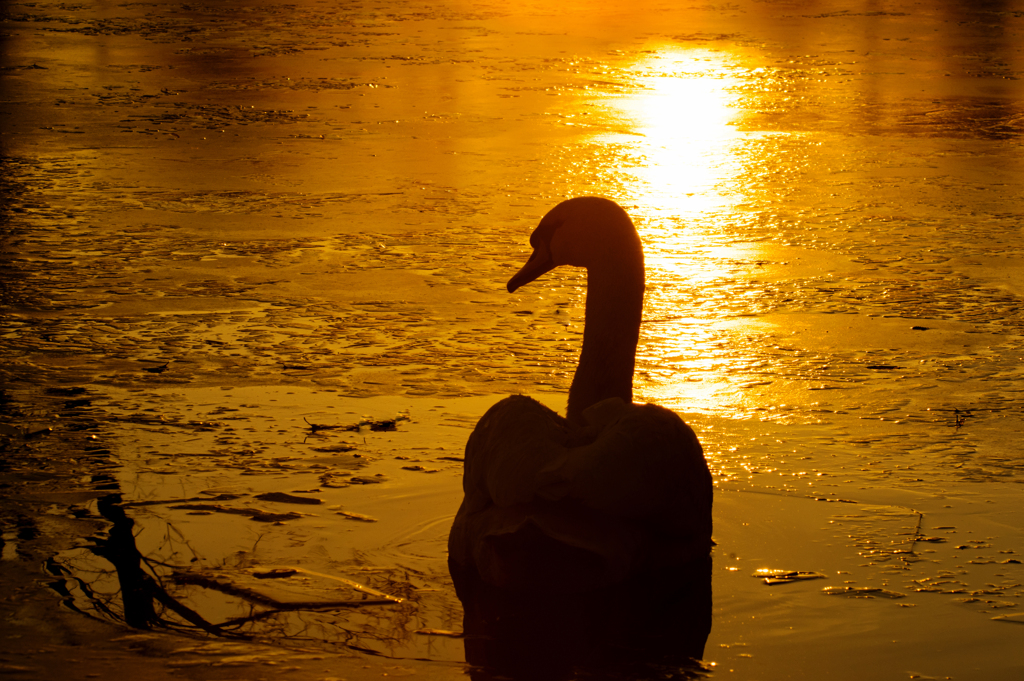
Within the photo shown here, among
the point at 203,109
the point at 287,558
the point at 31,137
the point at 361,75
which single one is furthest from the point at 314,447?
the point at 361,75

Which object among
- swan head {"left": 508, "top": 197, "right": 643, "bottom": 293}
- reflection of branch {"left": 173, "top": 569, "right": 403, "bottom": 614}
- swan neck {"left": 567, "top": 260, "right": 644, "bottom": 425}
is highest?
swan head {"left": 508, "top": 197, "right": 643, "bottom": 293}

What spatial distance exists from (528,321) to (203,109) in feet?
27.3

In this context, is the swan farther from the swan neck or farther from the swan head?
the swan head

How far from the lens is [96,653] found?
10.9ft

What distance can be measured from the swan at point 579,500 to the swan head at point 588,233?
821 mm

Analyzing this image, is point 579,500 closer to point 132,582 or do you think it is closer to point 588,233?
point 132,582

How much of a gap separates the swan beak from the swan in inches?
43.0

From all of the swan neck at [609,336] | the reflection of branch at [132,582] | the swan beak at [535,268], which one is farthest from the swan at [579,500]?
the swan beak at [535,268]

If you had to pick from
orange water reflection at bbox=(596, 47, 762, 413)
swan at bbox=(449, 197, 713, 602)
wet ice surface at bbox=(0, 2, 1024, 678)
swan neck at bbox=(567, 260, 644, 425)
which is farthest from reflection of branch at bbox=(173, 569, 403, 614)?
orange water reflection at bbox=(596, 47, 762, 413)

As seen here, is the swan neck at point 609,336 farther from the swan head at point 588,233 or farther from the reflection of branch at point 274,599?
the reflection of branch at point 274,599

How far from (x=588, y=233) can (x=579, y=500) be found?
1.56 metres

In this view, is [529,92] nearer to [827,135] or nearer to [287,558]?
[827,135]

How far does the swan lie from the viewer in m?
3.32

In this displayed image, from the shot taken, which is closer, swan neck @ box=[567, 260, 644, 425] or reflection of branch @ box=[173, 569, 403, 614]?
reflection of branch @ box=[173, 569, 403, 614]
